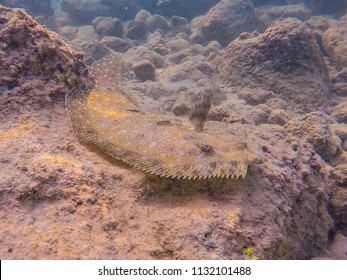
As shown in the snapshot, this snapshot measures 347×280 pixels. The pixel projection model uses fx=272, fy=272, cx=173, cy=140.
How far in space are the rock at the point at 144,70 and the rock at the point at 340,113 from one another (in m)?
6.41

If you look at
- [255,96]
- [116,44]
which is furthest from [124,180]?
[116,44]

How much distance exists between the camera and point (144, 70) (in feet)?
33.9

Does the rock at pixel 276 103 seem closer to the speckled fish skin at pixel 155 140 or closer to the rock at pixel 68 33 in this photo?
the speckled fish skin at pixel 155 140

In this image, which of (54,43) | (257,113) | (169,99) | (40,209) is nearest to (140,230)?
(40,209)

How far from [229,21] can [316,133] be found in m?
13.4

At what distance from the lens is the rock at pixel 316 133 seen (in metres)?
6.31

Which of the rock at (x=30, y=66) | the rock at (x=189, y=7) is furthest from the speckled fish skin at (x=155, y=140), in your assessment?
the rock at (x=189, y=7)

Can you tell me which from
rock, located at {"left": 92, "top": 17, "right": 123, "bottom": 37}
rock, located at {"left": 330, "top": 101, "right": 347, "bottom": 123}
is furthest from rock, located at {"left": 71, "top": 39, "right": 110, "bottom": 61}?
rock, located at {"left": 330, "top": 101, "right": 347, "bottom": 123}

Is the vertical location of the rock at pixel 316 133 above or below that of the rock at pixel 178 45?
above

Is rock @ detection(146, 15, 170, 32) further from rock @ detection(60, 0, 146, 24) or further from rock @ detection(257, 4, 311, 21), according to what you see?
rock @ detection(257, 4, 311, 21)

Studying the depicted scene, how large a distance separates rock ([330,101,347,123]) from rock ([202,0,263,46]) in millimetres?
10074

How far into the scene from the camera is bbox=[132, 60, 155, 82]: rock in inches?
405

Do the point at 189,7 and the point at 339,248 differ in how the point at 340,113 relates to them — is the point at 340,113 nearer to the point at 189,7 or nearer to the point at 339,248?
the point at 339,248
